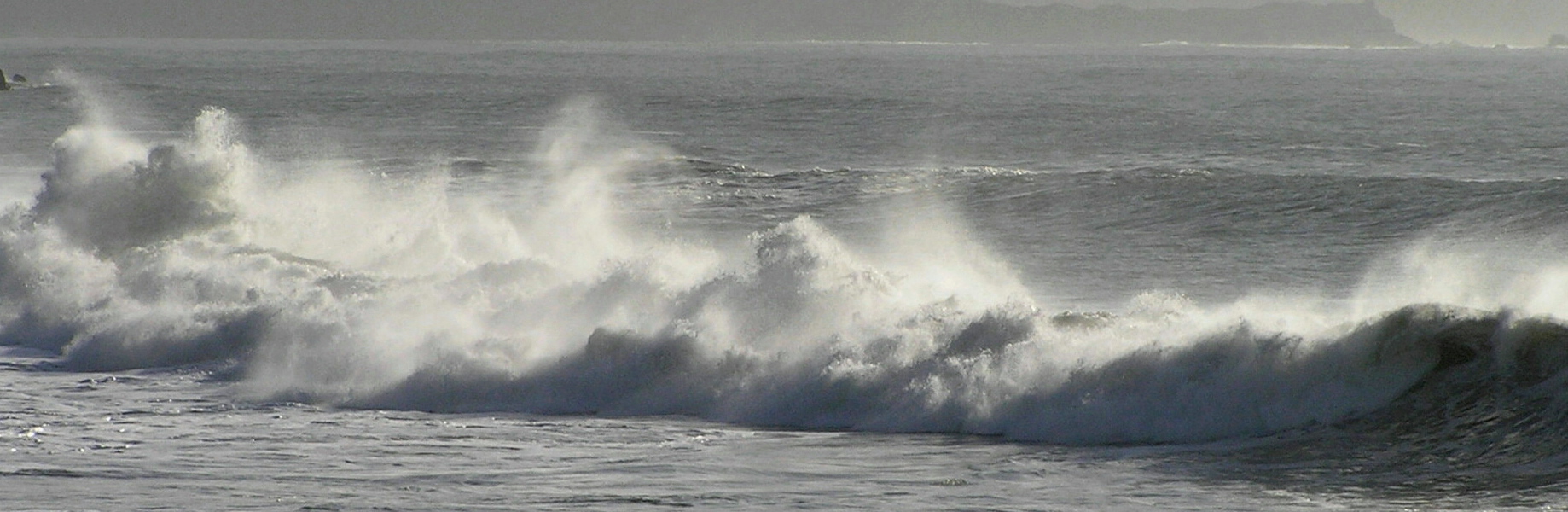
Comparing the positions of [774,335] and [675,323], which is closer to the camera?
[774,335]

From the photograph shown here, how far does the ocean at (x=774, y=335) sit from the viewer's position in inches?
458

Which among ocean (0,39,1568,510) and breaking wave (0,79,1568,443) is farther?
breaking wave (0,79,1568,443)

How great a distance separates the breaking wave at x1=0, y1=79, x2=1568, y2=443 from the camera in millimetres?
13273

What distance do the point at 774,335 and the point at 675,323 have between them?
0.86m

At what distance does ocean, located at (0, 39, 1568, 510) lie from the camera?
38.2 feet

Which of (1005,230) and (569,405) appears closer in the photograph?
(569,405)

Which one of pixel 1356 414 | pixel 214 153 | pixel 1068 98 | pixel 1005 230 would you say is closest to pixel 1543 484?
pixel 1356 414

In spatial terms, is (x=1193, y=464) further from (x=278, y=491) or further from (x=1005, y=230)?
(x=1005, y=230)

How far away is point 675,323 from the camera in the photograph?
16.0 m

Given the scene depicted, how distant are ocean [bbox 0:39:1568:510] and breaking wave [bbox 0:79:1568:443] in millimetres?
47

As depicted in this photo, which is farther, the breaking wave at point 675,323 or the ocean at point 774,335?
the breaking wave at point 675,323

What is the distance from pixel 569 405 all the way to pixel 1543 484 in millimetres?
7267

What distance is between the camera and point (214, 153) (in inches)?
964

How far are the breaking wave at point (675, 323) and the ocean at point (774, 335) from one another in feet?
0.15
